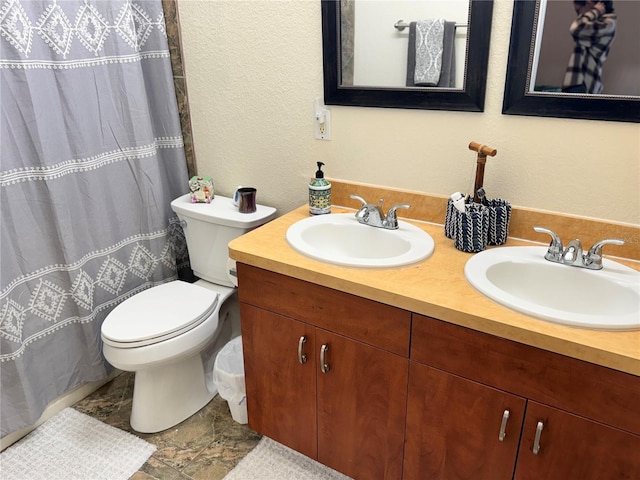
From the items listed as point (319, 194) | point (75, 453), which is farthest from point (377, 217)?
point (75, 453)

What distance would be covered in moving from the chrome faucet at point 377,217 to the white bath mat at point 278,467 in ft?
2.90

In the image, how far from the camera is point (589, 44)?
1.23m

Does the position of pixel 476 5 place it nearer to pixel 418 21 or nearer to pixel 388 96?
pixel 418 21

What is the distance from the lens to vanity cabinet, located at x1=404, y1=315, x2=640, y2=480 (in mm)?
995

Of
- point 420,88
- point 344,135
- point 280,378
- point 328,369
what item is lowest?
point 280,378

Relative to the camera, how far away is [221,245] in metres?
1.94

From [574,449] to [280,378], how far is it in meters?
0.84

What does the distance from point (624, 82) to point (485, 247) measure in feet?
1.79

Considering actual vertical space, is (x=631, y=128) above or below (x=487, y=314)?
above

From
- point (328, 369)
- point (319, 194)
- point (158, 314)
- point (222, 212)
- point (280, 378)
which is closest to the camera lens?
point (328, 369)

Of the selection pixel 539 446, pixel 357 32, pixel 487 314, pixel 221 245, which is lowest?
pixel 539 446

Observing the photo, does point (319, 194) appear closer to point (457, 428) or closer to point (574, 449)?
point (457, 428)

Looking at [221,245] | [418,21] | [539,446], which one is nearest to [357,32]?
[418,21]

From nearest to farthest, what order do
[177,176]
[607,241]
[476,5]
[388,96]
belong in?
[607,241] → [476,5] → [388,96] → [177,176]
